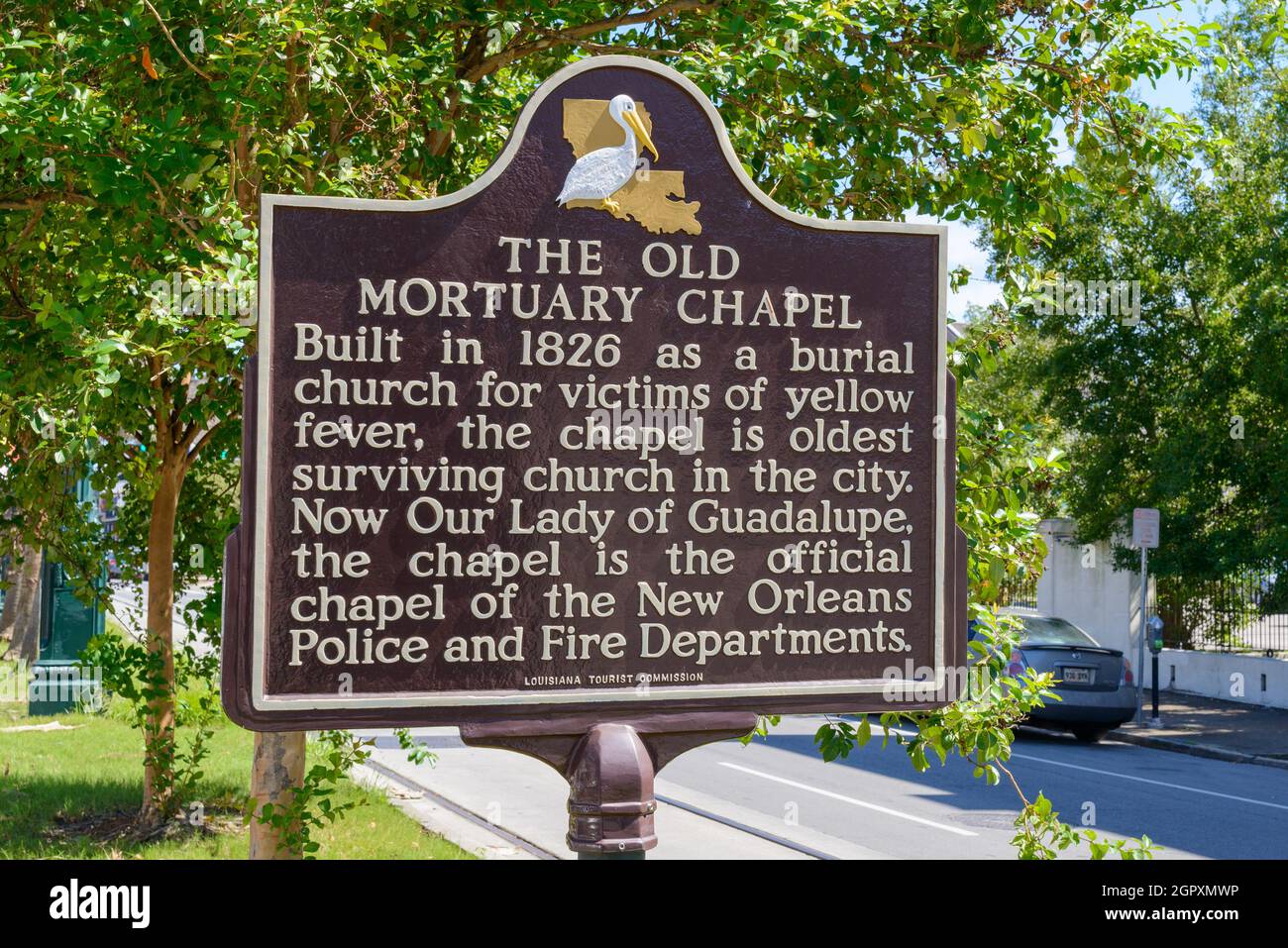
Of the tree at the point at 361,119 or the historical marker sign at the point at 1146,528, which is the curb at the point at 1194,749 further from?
the tree at the point at 361,119

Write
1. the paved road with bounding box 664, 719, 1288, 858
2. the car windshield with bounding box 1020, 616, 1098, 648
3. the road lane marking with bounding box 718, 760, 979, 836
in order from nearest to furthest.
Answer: the paved road with bounding box 664, 719, 1288, 858 < the road lane marking with bounding box 718, 760, 979, 836 < the car windshield with bounding box 1020, 616, 1098, 648

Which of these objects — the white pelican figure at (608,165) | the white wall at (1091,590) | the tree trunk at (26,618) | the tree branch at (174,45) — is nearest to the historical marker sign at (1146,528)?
the white wall at (1091,590)

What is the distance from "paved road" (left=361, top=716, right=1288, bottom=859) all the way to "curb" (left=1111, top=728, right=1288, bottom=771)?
0.70 ft

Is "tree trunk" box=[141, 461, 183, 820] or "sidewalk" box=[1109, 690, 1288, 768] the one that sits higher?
"tree trunk" box=[141, 461, 183, 820]

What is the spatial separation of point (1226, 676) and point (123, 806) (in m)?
16.4

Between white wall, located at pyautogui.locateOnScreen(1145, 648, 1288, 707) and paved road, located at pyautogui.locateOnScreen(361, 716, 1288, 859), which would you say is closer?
paved road, located at pyautogui.locateOnScreen(361, 716, 1288, 859)

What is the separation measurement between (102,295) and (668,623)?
3240mm

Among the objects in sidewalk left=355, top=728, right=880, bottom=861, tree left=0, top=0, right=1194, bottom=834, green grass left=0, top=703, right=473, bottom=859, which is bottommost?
sidewalk left=355, top=728, right=880, bottom=861

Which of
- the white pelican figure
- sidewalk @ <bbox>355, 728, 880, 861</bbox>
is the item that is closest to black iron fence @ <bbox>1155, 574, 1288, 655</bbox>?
sidewalk @ <bbox>355, 728, 880, 861</bbox>

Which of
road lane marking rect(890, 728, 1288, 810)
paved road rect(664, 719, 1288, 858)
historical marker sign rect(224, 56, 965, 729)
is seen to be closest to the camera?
historical marker sign rect(224, 56, 965, 729)

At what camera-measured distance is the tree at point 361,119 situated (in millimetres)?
4984

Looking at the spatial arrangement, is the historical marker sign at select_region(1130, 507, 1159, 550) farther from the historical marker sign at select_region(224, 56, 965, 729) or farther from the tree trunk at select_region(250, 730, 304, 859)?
the historical marker sign at select_region(224, 56, 965, 729)

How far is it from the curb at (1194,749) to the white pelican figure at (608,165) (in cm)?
1361

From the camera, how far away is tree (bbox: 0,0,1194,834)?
4.98 metres
